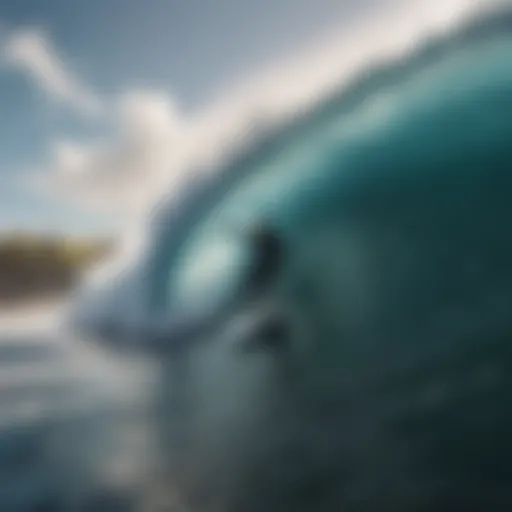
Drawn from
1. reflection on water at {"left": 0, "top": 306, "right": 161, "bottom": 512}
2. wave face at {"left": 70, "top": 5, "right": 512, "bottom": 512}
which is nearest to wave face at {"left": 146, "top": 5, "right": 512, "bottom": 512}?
wave face at {"left": 70, "top": 5, "right": 512, "bottom": 512}

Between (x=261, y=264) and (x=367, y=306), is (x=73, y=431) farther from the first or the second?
(x=367, y=306)

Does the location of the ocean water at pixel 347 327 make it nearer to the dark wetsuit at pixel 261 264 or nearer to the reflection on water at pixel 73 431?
the reflection on water at pixel 73 431

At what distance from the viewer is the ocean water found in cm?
284

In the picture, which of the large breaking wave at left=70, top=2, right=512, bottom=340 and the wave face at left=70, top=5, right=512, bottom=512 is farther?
the large breaking wave at left=70, top=2, right=512, bottom=340

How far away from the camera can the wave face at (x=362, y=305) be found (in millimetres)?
2844

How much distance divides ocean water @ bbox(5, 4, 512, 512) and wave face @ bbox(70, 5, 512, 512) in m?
0.01

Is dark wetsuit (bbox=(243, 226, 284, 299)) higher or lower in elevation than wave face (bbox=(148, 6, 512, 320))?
lower

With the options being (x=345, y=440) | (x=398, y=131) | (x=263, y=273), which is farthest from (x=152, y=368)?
(x=398, y=131)

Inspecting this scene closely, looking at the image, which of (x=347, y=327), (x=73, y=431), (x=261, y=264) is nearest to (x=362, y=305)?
(x=347, y=327)

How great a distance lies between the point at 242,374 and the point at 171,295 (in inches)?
56.5

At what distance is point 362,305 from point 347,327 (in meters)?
0.32

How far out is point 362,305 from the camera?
188 inches

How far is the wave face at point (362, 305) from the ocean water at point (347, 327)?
1cm

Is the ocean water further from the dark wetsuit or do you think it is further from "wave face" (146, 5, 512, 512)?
the dark wetsuit
